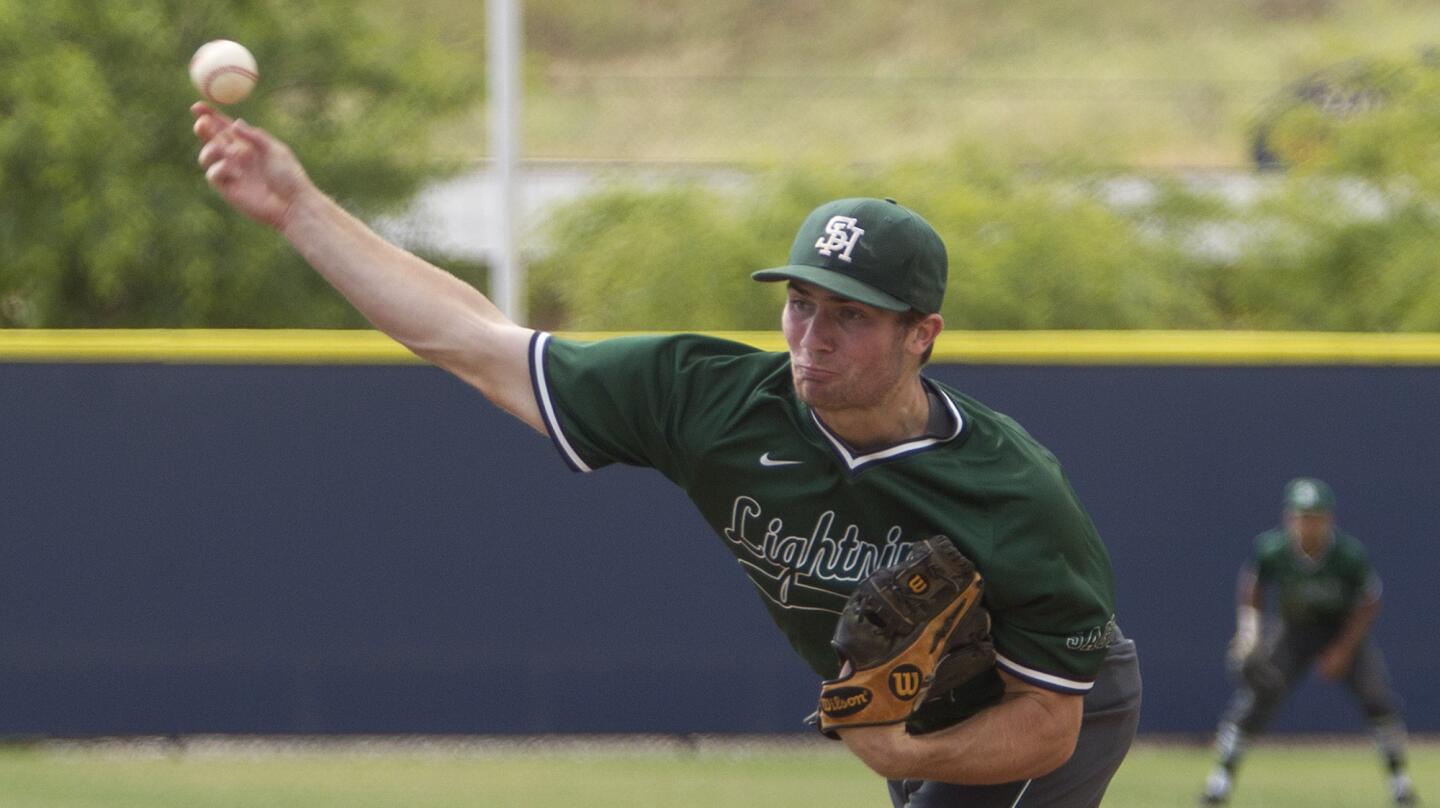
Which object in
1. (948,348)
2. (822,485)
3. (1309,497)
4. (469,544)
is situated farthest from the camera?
(948,348)

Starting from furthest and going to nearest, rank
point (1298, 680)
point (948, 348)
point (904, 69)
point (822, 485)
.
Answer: point (904, 69) → point (948, 348) → point (1298, 680) → point (822, 485)

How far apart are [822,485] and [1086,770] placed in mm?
841

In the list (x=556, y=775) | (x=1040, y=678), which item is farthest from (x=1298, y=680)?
(x=1040, y=678)

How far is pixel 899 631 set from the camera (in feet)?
10.9

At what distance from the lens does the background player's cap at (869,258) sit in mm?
3363

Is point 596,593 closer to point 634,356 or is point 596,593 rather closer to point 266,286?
point 266,286

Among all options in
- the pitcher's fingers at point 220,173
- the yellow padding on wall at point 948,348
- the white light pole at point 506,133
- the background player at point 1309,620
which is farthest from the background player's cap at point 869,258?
the white light pole at point 506,133

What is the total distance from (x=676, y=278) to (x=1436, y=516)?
20.8 ft

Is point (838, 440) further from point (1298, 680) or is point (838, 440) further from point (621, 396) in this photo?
point (1298, 680)

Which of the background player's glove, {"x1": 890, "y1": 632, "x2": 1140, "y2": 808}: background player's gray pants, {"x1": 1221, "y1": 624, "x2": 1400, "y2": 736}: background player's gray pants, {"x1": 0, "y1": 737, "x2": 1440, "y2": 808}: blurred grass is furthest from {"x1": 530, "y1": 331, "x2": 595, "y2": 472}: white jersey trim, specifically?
the background player's glove


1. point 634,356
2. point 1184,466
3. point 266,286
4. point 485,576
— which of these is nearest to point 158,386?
point 485,576

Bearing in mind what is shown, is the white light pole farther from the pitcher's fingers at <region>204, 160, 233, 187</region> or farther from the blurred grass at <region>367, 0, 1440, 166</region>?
the pitcher's fingers at <region>204, 160, 233, 187</region>

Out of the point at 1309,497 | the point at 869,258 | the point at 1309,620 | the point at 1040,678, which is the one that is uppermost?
the point at 869,258

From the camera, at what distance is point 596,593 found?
9.64m
